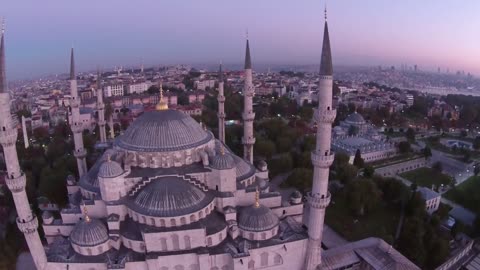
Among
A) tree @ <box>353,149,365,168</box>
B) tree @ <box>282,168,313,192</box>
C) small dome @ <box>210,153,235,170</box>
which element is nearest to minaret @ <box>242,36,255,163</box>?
tree @ <box>282,168,313,192</box>

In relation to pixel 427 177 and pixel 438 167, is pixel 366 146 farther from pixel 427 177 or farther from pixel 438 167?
pixel 438 167

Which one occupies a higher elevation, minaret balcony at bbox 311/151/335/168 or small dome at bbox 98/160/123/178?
minaret balcony at bbox 311/151/335/168

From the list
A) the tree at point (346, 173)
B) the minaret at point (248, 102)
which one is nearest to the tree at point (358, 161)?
the tree at point (346, 173)

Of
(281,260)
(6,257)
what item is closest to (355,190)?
(281,260)

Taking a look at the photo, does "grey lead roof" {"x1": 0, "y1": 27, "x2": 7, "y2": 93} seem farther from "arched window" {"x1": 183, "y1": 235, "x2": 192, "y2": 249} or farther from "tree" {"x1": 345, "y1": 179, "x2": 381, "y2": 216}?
"tree" {"x1": 345, "y1": 179, "x2": 381, "y2": 216}

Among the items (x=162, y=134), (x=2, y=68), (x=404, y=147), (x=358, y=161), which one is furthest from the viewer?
(x=404, y=147)

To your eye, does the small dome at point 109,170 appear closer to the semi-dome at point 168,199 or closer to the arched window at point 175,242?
the semi-dome at point 168,199

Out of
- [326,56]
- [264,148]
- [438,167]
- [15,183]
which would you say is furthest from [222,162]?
[438,167]
